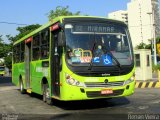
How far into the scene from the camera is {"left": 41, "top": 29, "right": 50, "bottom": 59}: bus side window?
47.8 ft

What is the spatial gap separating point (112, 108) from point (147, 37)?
112124 mm

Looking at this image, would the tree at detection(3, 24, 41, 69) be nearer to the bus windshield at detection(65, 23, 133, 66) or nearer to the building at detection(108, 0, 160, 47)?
the building at detection(108, 0, 160, 47)

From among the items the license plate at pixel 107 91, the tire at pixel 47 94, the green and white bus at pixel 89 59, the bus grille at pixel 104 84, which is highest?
the green and white bus at pixel 89 59

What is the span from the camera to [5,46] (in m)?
89.5

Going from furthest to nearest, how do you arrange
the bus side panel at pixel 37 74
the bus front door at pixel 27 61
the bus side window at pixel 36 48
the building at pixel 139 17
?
the building at pixel 139 17 < the bus front door at pixel 27 61 < the bus side window at pixel 36 48 < the bus side panel at pixel 37 74

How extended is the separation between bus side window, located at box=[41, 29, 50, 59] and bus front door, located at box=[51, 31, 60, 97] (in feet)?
2.13

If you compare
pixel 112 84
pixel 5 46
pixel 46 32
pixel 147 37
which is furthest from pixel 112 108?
pixel 147 37

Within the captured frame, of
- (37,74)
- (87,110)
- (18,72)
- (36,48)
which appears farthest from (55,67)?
(18,72)

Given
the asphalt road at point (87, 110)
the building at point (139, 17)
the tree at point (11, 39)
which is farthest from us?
the building at point (139, 17)

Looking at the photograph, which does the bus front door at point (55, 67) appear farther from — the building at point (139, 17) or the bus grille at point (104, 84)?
the building at point (139, 17)

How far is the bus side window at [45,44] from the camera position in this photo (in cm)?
1458

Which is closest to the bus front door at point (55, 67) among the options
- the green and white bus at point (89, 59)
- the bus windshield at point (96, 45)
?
the green and white bus at point (89, 59)

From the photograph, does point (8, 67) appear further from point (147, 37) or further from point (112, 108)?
point (112, 108)

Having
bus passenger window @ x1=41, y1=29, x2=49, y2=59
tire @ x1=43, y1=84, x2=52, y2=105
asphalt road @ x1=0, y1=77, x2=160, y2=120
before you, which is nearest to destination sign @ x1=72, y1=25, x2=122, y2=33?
bus passenger window @ x1=41, y1=29, x2=49, y2=59
